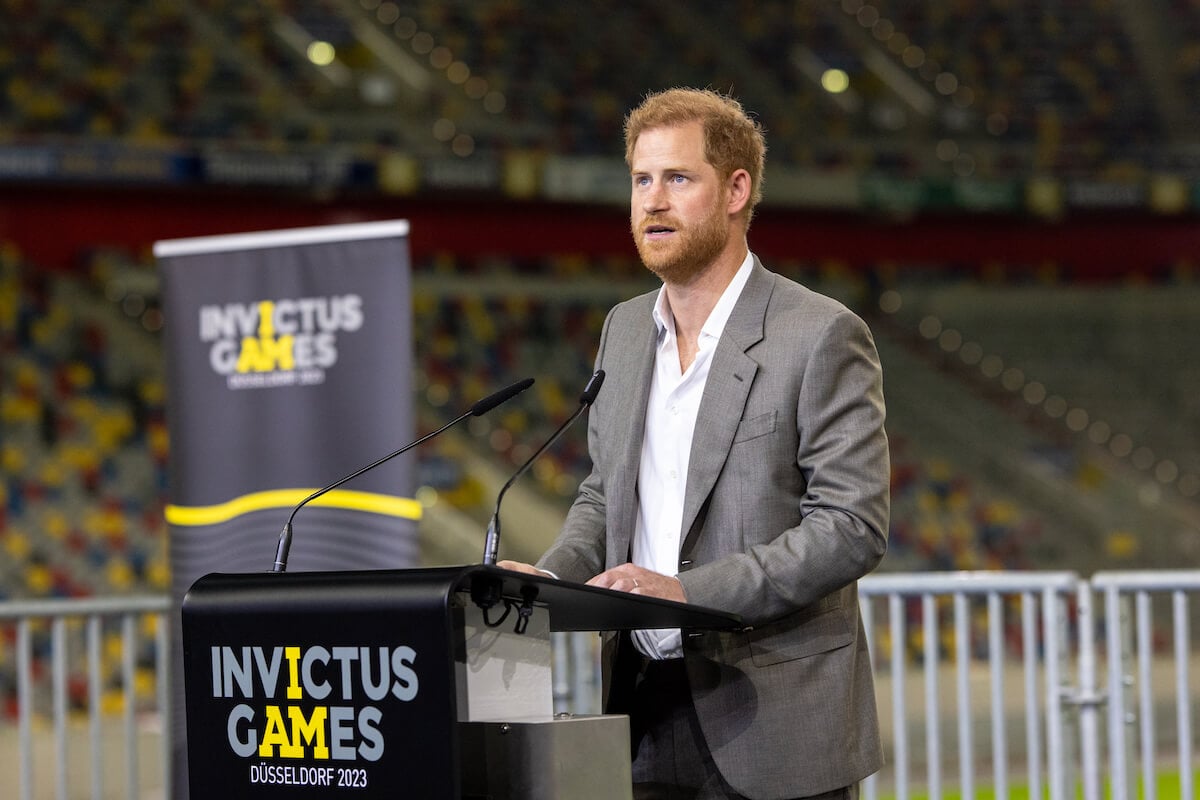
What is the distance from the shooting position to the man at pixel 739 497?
2191 millimetres

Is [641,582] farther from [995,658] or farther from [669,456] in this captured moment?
[995,658]

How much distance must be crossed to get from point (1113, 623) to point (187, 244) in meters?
2.80

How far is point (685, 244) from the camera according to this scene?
2.29 m

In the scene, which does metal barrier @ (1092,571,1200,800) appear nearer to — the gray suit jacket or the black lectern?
the gray suit jacket

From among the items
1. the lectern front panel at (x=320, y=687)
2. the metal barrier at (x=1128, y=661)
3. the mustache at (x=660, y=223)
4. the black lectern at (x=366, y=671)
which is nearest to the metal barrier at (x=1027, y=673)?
the metal barrier at (x=1128, y=661)

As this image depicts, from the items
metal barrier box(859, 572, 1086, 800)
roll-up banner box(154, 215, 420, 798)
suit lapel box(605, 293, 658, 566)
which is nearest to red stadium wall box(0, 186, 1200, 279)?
roll-up banner box(154, 215, 420, 798)

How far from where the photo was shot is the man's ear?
2332mm

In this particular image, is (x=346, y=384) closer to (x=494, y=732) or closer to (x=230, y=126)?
(x=494, y=732)

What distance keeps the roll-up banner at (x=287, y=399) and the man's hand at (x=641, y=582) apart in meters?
2.04

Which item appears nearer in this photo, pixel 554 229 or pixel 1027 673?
pixel 1027 673

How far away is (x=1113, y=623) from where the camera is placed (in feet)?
13.7

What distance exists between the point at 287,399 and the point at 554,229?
36.9 ft

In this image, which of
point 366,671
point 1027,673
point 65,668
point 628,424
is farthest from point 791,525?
point 65,668

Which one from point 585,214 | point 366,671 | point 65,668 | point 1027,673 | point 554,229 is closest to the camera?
point 366,671
